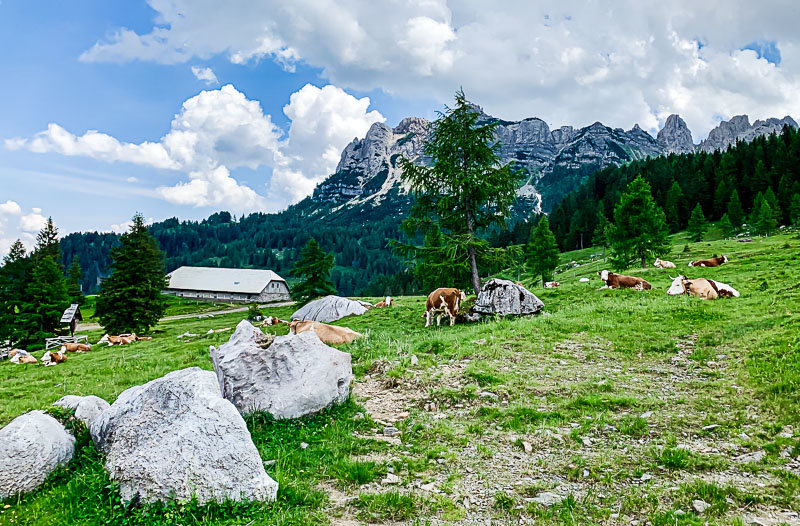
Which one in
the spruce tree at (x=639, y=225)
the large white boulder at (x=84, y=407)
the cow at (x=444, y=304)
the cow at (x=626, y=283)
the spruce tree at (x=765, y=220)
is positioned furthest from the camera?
the spruce tree at (x=765, y=220)

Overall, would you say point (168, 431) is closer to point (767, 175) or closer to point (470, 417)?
point (470, 417)

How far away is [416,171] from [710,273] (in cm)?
2147

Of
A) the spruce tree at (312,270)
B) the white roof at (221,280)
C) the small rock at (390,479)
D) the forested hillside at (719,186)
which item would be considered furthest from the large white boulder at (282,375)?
the white roof at (221,280)

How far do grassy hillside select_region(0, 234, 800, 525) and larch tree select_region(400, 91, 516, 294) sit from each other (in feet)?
38.1

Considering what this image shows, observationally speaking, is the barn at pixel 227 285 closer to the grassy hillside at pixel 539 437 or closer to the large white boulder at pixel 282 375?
the grassy hillside at pixel 539 437

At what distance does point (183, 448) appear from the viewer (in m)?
5.80

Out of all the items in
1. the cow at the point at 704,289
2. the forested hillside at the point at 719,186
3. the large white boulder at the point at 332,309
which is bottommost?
the large white boulder at the point at 332,309

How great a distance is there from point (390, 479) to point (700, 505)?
415 centimetres

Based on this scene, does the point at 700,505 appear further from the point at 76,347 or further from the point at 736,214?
the point at 736,214

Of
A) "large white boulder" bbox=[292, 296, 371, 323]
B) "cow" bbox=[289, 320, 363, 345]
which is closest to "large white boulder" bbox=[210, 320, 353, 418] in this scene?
"cow" bbox=[289, 320, 363, 345]

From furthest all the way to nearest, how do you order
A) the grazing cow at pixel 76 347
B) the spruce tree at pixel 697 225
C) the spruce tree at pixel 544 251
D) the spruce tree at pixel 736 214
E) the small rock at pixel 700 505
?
1. the spruce tree at pixel 736 214
2. the spruce tree at pixel 697 225
3. the spruce tree at pixel 544 251
4. the grazing cow at pixel 76 347
5. the small rock at pixel 700 505

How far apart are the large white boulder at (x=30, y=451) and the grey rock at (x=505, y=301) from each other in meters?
16.8

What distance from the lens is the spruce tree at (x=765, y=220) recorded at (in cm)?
6925

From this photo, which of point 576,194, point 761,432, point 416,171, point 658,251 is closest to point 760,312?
point 761,432
